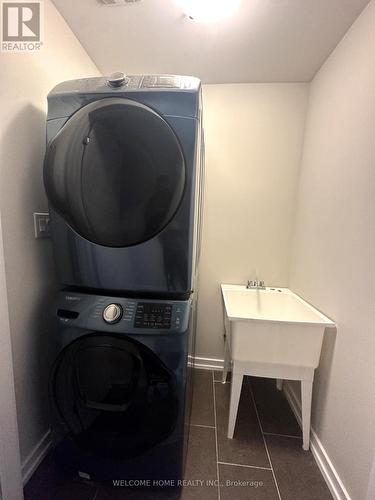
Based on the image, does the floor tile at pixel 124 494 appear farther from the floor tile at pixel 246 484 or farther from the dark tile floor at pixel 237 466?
the floor tile at pixel 246 484

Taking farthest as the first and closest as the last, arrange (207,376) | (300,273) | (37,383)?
(207,376), (300,273), (37,383)

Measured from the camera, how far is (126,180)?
0.87 meters

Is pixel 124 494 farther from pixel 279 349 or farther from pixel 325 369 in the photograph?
pixel 325 369

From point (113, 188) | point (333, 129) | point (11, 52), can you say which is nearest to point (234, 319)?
point (113, 188)

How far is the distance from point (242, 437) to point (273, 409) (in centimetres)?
35

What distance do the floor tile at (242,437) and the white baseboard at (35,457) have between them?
3.02 feet

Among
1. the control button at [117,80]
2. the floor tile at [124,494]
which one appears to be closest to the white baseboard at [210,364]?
the floor tile at [124,494]

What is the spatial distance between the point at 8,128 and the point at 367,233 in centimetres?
157

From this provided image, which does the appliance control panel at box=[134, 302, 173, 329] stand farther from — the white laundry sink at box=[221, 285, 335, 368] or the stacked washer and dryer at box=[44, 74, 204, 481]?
the white laundry sink at box=[221, 285, 335, 368]

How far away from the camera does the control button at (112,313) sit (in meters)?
0.88

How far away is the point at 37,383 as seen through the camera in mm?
1124

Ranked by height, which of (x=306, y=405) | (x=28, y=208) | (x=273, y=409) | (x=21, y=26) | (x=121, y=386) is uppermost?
(x=21, y=26)

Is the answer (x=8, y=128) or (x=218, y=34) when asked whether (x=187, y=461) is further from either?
(x=218, y=34)

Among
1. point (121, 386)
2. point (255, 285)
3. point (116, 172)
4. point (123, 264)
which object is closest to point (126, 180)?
point (116, 172)
